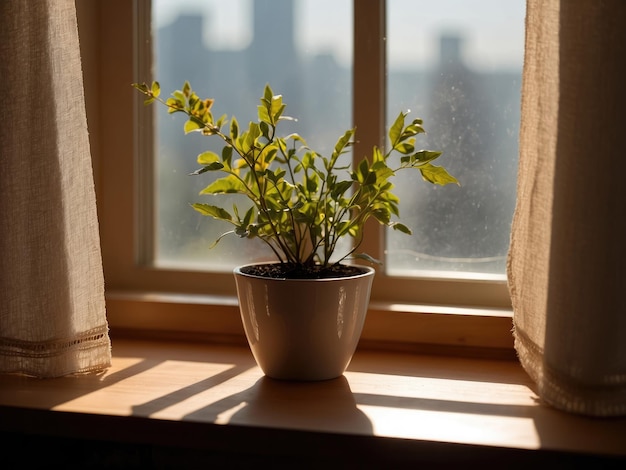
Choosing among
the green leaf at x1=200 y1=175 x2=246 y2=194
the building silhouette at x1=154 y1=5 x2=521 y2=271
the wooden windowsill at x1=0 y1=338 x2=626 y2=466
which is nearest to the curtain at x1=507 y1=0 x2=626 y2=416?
the wooden windowsill at x1=0 y1=338 x2=626 y2=466

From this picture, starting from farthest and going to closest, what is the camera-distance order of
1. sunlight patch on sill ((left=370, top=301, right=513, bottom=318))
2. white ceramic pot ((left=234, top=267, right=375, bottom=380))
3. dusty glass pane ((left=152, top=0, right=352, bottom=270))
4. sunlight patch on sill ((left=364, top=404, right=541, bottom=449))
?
1. dusty glass pane ((left=152, top=0, right=352, bottom=270))
2. sunlight patch on sill ((left=370, top=301, right=513, bottom=318))
3. white ceramic pot ((left=234, top=267, right=375, bottom=380))
4. sunlight patch on sill ((left=364, top=404, right=541, bottom=449))

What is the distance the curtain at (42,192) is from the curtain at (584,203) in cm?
67

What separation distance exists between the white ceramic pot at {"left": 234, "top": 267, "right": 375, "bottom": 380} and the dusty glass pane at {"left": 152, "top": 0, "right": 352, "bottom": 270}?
32cm

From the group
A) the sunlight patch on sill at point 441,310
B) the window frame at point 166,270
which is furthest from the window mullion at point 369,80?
the sunlight patch on sill at point 441,310

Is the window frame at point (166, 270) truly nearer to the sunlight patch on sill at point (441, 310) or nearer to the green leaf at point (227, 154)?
the sunlight patch on sill at point (441, 310)

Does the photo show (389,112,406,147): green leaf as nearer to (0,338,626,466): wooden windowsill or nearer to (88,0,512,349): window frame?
(88,0,512,349): window frame

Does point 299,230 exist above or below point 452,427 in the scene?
above

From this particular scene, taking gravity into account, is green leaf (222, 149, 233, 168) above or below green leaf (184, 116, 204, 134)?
below

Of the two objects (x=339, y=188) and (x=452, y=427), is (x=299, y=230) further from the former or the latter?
(x=452, y=427)

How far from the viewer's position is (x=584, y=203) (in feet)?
3.01

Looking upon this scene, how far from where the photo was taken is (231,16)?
1.40 meters

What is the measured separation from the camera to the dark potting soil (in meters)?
1.11

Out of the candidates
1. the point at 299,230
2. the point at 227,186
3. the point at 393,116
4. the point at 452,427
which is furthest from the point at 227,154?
the point at 452,427

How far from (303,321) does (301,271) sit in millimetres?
83
